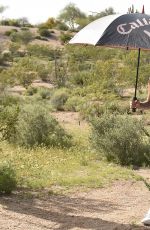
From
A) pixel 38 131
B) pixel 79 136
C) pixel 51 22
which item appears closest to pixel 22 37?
pixel 51 22

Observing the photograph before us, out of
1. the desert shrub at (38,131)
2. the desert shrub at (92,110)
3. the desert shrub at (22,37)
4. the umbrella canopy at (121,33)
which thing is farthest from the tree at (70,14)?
the umbrella canopy at (121,33)

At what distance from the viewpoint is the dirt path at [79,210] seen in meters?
6.80

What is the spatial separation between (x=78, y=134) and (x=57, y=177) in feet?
22.1

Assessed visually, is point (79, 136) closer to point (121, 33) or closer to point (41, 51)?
point (121, 33)

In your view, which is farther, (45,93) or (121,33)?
(45,93)

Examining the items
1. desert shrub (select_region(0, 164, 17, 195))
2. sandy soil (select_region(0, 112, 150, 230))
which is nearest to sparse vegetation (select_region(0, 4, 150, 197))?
desert shrub (select_region(0, 164, 17, 195))

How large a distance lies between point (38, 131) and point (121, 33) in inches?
309

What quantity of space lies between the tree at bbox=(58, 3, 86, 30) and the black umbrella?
78.2 metres

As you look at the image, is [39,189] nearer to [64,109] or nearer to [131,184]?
[131,184]

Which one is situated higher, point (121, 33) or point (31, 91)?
point (121, 33)

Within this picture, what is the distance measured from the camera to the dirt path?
6797 millimetres

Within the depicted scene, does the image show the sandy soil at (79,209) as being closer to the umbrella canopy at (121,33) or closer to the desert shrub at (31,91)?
the umbrella canopy at (121,33)

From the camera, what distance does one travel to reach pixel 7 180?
8.39m

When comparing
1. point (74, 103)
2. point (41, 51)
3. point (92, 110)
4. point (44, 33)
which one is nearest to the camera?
point (92, 110)
